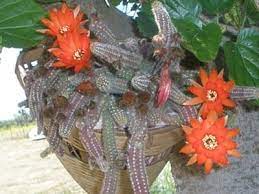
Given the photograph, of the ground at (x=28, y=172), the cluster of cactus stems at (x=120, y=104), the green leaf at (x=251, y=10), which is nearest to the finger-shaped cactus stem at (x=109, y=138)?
the cluster of cactus stems at (x=120, y=104)

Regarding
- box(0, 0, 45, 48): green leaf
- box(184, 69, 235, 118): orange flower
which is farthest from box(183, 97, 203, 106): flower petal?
box(0, 0, 45, 48): green leaf

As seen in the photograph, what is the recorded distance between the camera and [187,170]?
2.95 ft

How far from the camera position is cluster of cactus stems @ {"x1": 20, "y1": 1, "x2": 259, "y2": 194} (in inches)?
24.9

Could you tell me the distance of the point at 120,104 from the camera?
662 mm

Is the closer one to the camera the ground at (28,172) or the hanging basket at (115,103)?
the hanging basket at (115,103)

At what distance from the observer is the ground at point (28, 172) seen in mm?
2137

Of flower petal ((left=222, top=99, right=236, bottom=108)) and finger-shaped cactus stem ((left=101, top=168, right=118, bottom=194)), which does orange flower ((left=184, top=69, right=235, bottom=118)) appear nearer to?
flower petal ((left=222, top=99, right=236, bottom=108))

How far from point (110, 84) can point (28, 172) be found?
1.61m

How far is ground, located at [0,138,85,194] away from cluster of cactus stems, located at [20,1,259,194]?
1.49 meters

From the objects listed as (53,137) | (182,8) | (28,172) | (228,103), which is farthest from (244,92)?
(28,172)

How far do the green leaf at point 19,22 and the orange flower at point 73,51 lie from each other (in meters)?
0.09

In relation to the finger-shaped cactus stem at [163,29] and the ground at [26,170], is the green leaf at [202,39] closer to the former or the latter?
the finger-shaped cactus stem at [163,29]

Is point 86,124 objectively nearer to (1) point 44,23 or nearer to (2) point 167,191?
(1) point 44,23

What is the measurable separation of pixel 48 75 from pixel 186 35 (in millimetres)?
186
